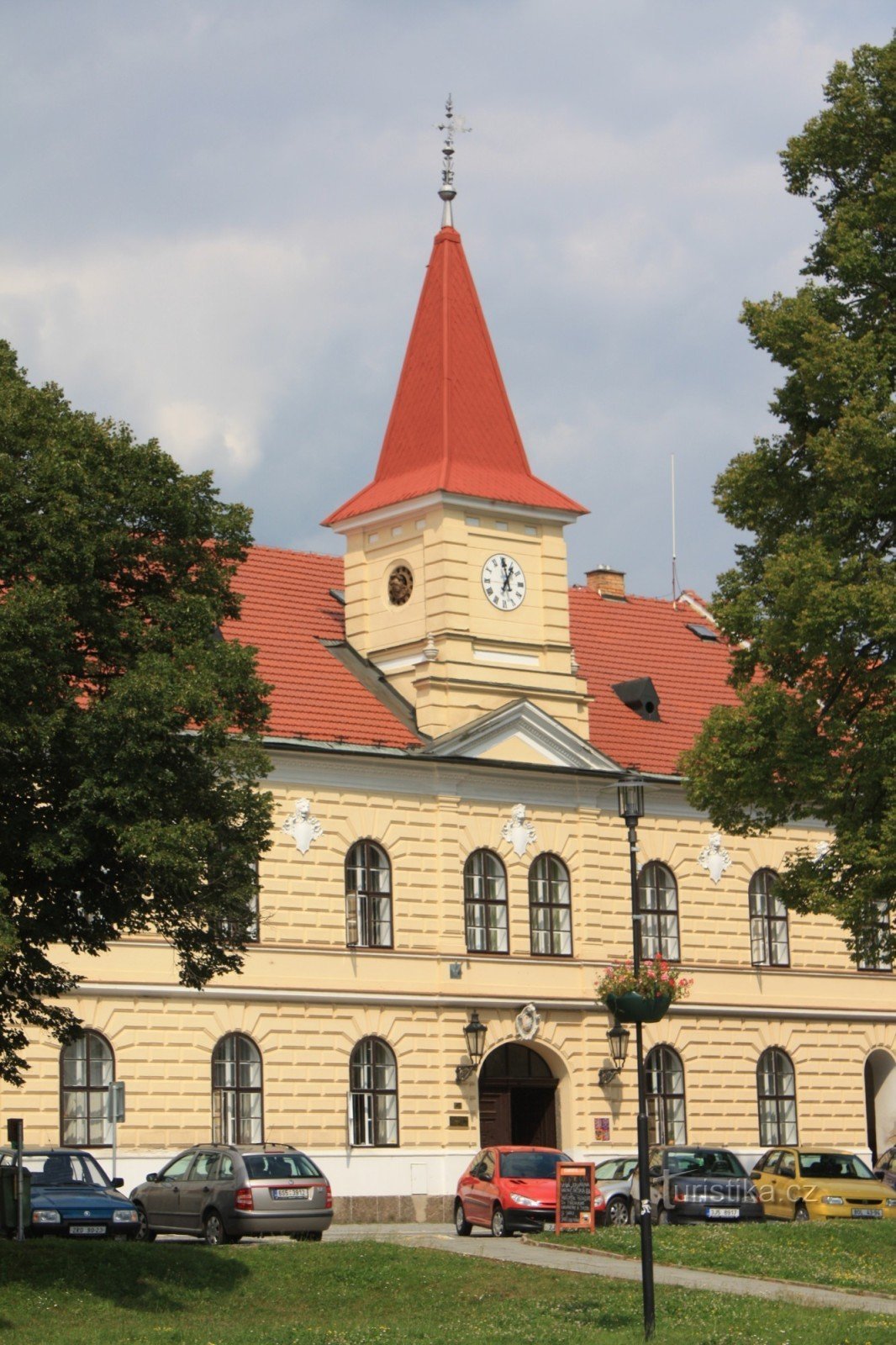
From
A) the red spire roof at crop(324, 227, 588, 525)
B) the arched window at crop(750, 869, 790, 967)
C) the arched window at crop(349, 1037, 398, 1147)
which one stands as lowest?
the arched window at crop(349, 1037, 398, 1147)

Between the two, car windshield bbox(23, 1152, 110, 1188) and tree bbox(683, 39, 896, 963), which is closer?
tree bbox(683, 39, 896, 963)

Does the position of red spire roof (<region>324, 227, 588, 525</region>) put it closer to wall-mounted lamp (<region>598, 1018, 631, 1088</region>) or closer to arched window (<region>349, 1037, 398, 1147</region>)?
wall-mounted lamp (<region>598, 1018, 631, 1088</region>)

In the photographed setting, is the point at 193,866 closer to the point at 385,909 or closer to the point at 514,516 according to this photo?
the point at 385,909

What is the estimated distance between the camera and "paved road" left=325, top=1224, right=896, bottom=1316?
27750mm

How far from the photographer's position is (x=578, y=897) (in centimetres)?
5016

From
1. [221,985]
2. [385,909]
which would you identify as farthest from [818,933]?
[221,985]

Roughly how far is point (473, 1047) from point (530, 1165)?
31.2 ft

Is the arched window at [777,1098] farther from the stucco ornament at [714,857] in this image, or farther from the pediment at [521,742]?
the pediment at [521,742]

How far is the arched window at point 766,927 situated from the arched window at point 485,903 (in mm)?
6946

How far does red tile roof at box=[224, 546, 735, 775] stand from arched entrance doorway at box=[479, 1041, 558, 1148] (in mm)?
6857

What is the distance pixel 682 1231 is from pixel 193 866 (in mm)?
10579

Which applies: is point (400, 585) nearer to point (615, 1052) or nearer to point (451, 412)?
point (451, 412)

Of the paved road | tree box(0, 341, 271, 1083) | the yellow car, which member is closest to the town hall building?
the yellow car

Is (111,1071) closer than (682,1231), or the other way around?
(682,1231)
